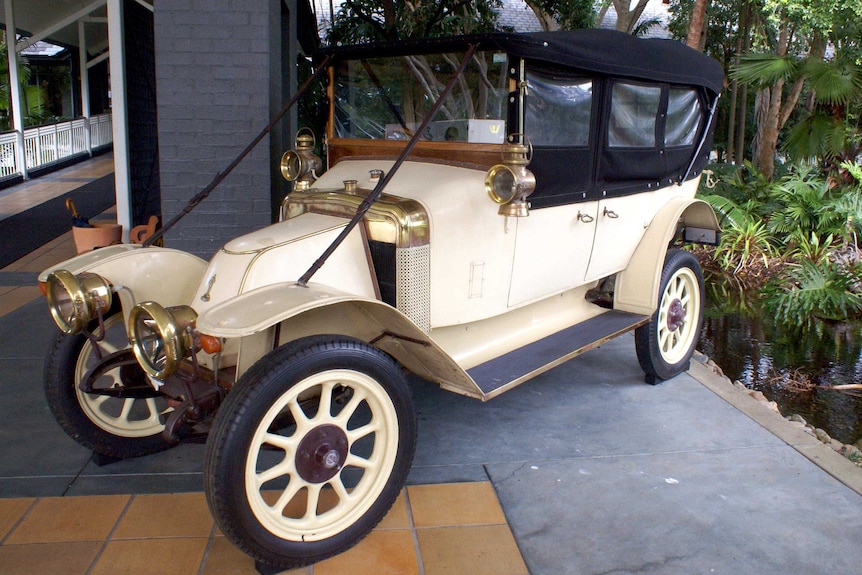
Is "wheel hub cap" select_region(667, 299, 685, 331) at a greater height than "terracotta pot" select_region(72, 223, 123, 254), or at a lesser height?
lesser

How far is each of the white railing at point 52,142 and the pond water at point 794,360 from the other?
1085 cm

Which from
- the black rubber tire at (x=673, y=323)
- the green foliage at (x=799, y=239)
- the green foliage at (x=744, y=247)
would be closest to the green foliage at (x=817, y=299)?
the green foliage at (x=799, y=239)

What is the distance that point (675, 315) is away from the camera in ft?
14.3

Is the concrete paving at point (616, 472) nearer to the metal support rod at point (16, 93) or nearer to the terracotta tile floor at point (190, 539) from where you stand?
the terracotta tile floor at point (190, 539)

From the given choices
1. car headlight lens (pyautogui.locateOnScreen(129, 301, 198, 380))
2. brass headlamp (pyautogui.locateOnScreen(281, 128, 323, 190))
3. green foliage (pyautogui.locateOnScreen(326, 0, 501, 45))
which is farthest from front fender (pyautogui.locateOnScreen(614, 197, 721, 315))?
green foliage (pyautogui.locateOnScreen(326, 0, 501, 45))

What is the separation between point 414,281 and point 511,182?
22.1 inches

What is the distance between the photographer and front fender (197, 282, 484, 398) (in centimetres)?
231

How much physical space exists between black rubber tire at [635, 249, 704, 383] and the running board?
6.5 inches

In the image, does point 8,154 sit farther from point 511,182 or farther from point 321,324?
point 511,182

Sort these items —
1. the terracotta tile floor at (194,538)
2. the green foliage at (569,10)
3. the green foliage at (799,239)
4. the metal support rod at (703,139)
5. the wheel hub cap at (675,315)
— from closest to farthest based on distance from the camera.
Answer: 1. the terracotta tile floor at (194,538)
2. the wheel hub cap at (675,315)
3. the metal support rod at (703,139)
4. the green foliage at (799,239)
5. the green foliage at (569,10)

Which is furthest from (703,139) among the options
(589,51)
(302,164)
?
(302,164)

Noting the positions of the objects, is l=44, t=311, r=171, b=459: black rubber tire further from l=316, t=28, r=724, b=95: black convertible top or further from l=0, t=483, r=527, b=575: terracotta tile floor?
l=316, t=28, r=724, b=95: black convertible top

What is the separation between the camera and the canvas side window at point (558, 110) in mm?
3257

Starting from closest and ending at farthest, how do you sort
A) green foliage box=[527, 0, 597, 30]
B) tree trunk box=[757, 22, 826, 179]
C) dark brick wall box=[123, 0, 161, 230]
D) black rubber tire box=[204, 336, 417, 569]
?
black rubber tire box=[204, 336, 417, 569] < dark brick wall box=[123, 0, 161, 230] < green foliage box=[527, 0, 597, 30] < tree trunk box=[757, 22, 826, 179]
